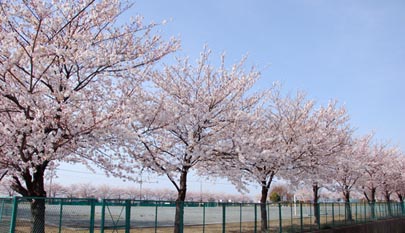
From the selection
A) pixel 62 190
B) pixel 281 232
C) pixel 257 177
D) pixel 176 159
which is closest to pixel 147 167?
pixel 176 159

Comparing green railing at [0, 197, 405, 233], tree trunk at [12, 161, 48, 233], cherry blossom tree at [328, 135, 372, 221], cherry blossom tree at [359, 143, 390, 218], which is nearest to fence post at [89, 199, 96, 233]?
green railing at [0, 197, 405, 233]

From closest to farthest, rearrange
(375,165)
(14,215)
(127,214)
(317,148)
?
(14,215), (127,214), (317,148), (375,165)

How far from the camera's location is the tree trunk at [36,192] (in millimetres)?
8922

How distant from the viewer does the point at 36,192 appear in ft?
32.8

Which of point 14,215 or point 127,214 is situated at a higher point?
point 14,215

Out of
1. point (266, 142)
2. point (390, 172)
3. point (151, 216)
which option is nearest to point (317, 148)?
point (266, 142)

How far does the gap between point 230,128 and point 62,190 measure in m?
59.4

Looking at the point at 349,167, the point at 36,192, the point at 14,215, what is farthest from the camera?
the point at 349,167

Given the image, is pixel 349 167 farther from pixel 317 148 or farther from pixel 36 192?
pixel 36 192

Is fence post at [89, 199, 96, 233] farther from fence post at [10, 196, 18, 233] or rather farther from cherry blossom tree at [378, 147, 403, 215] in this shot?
cherry blossom tree at [378, 147, 403, 215]

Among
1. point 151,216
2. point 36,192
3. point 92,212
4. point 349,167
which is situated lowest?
point 151,216

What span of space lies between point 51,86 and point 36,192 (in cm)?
286

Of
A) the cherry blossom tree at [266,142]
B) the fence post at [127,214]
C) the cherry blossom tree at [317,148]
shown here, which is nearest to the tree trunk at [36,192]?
the fence post at [127,214]

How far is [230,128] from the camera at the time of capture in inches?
591
